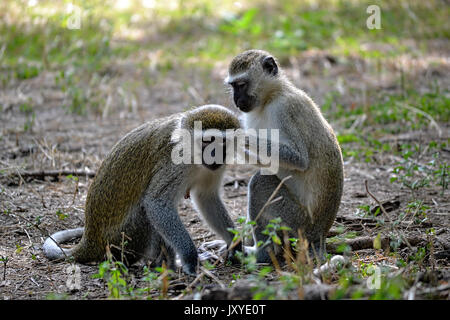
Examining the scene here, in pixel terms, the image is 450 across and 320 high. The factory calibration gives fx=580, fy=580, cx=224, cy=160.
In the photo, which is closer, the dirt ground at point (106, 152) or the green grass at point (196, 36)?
the dirt ground at point (106, 152)

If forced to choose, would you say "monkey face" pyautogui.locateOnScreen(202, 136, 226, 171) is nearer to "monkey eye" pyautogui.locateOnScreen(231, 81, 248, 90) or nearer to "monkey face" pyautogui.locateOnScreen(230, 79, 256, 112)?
"monkey face" pyautogui.locateOnScreen(230, 79, 256, 112)

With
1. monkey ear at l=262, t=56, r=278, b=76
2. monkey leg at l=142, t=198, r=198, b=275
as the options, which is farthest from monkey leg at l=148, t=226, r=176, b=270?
monkey ear at l=262, t=56, r=278, b=76

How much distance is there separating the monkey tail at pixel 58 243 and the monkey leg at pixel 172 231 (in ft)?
2.58

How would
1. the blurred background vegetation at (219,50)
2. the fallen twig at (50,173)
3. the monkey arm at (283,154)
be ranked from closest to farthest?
1. the monkey arm at (283,154)
2. the fallen twig at (50,173)
3. the blurred background vegetation at (219,50)

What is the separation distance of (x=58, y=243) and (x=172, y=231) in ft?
3.51

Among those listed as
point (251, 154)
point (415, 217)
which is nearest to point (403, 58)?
point (415, 217)

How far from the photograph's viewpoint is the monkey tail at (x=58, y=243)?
4637mm

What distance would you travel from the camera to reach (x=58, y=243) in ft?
15.8

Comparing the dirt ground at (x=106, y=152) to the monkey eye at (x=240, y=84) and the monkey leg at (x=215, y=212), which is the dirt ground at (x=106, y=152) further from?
the monkey eye at (x=240, y=84)

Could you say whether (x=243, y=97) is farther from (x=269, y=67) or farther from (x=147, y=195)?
(x=147, y=195)

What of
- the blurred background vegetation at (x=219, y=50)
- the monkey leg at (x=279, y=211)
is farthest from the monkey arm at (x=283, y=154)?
the blurred background vegetation at (x=219, y=50)

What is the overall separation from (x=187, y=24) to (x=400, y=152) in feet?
27.4

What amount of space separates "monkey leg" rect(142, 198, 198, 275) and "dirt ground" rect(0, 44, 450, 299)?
0.56ft
